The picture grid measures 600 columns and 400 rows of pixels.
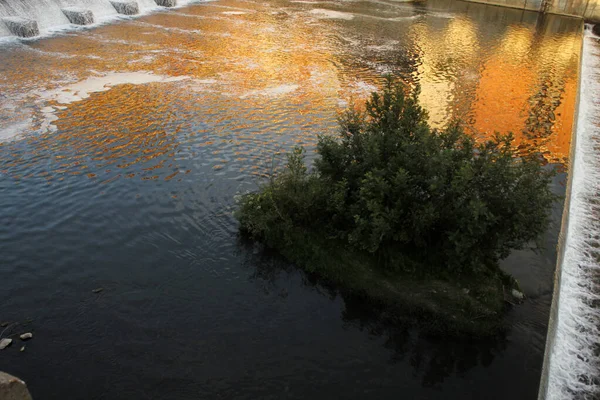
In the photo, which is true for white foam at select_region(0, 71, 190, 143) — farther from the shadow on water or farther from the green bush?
the shadow on water

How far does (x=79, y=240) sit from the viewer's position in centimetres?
1288

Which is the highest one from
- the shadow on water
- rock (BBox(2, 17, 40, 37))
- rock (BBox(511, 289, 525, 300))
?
rock (BBox(2, 17, 40, 37))

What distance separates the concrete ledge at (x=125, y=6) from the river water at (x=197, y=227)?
996 centimetres

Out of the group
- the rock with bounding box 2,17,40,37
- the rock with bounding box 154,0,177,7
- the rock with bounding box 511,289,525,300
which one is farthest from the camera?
the rock with bounding box 154,0,177,7

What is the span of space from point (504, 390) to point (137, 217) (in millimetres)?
10968

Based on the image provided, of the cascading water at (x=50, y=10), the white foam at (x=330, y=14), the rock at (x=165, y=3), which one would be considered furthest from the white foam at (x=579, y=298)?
the rock at (x=165, y=3)

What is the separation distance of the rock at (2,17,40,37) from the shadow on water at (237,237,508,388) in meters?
29.7

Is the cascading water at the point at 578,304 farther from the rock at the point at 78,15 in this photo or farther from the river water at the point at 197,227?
the rock at the point at 78,15

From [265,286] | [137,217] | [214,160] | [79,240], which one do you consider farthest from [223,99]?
[265,286]

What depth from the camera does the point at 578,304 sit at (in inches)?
425

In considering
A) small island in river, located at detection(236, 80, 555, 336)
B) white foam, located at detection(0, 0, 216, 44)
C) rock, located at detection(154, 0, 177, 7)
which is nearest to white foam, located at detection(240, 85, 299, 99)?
small island in river, located at detection(236, 80, 555, 336)

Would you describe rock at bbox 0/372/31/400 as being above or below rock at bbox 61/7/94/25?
below

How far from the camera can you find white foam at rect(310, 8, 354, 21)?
152 ft

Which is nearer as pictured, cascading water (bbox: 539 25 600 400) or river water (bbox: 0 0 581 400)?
cascading water (bbox: 539 25 600 400)
